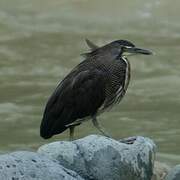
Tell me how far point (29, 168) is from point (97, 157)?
2.95 feet

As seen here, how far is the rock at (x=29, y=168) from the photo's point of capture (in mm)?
6621

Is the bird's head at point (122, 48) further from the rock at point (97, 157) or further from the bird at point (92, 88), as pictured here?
the rock at point (97, 157)

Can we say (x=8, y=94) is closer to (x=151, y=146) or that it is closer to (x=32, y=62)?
(x=32, y=62)

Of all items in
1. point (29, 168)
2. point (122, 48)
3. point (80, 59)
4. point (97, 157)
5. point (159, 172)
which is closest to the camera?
point (29, 168)

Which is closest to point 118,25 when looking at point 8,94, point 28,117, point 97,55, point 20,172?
point 8,94

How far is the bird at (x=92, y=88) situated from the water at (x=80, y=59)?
13.6 ft

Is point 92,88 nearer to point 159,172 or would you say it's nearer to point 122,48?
point 122,48

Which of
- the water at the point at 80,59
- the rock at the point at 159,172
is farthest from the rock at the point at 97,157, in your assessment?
the water at the point at 80,59

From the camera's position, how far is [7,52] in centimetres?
1955

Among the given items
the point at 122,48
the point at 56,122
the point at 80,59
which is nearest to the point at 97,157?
the point at 56,122

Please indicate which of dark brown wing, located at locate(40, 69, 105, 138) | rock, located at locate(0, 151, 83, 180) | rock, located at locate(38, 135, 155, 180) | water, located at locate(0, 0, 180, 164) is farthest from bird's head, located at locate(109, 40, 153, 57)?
water, located at locate(0, 0, 180, 164)

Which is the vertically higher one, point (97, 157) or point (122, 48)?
point (122, 48)

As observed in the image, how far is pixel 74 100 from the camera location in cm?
840

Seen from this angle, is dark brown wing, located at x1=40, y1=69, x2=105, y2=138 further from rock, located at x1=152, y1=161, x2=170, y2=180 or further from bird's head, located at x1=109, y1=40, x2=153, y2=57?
rock, located at x1=152, y1=161, x2=170, y2=180
